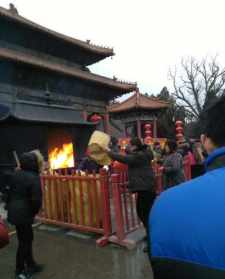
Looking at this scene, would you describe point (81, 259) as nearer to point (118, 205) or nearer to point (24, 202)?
point (118, 205)

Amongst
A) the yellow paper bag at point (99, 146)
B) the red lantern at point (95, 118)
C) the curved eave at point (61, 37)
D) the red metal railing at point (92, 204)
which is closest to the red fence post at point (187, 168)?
the red metal railing at point (92, 204)

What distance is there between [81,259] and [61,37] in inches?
493

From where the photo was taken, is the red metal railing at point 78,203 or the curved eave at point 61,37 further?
the curved eave at point 61,37

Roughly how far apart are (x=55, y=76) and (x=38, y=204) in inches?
426

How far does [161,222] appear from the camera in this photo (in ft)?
3.26

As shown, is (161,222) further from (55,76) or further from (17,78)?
(55,76)

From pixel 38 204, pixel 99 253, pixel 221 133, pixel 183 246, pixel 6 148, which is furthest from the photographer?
pixel 6 148

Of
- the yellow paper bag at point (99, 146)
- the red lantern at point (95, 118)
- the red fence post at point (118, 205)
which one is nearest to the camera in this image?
the yellow paper bag at point (99, 146)

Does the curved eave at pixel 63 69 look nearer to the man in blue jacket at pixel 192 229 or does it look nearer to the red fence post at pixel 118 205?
the red fence post at pixel 118 205

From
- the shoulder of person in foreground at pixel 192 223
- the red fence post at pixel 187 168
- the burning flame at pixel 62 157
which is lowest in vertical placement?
the red fence post at pixel 187 168

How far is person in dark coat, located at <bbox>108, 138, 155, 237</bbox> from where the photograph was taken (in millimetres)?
4887

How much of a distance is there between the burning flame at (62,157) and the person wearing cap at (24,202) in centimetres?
838

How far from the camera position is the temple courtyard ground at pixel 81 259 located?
4242 millimetres

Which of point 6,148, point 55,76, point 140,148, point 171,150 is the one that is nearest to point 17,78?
point 55,76
